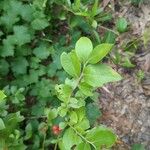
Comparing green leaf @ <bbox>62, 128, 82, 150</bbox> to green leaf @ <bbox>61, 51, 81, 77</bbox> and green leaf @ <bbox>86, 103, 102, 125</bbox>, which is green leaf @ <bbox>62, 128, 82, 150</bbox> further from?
green leaf @ <bbox>86, 103, 102, 125</bbox>

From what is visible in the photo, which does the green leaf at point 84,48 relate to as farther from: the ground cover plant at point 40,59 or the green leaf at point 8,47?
the green leaf at point 8,47

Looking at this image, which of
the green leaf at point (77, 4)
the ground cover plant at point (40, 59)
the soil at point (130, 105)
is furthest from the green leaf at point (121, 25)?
the green leaf at point (77, 4)

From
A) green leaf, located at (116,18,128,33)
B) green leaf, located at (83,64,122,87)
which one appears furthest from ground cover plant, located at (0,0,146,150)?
green leaf, located at (83,64,122,87)

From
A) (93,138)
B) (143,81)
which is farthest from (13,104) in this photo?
(93,138)

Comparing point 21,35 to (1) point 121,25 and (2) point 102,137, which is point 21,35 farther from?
(2) point 102,137

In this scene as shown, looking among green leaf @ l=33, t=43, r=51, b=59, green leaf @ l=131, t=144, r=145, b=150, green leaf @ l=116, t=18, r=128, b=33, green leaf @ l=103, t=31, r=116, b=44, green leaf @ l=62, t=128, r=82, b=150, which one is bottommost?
green leaf @ l=131, t=144, r=145, b=150

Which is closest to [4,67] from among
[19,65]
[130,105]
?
[19,65]
